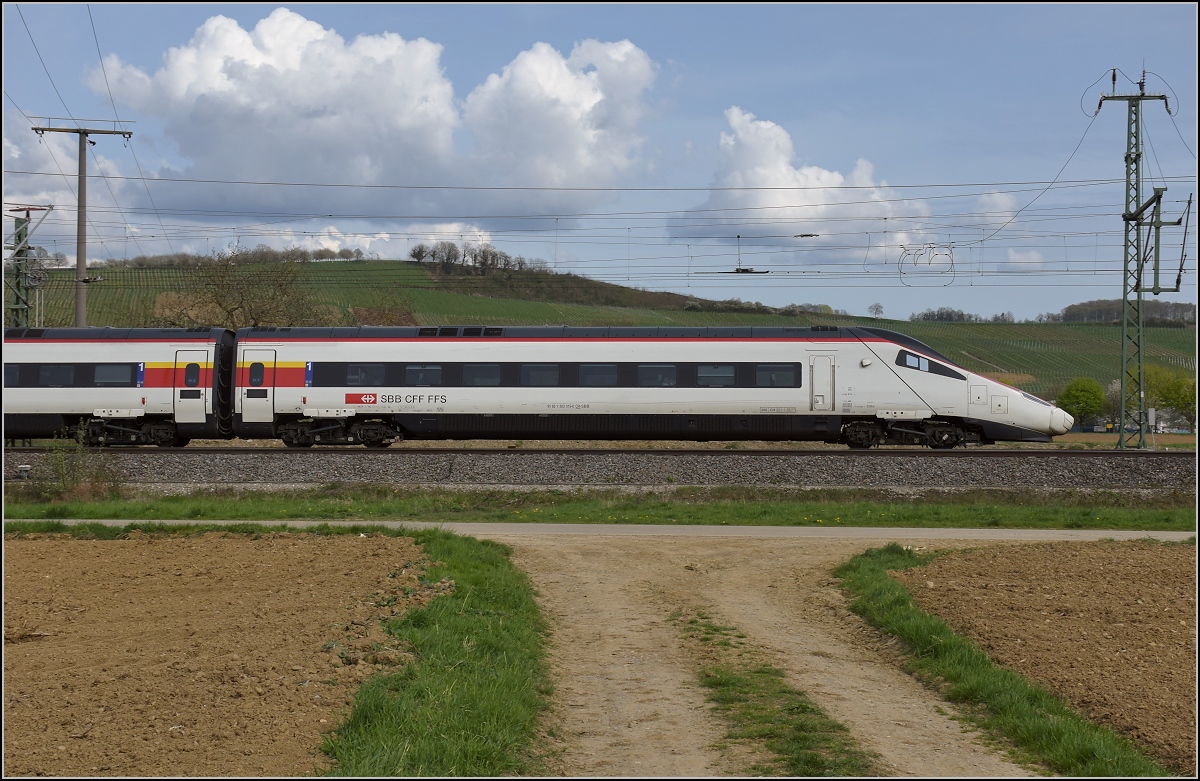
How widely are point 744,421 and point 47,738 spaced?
23.3 m

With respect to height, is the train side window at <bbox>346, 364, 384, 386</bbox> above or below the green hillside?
below

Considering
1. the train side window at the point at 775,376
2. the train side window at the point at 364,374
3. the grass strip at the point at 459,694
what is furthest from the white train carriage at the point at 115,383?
the grass strip at the point at 459,694

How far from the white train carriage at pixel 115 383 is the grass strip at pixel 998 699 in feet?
71.4

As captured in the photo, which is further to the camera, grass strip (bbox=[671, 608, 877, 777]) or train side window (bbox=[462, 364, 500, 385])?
train side window (bbox=[462, 364, 500, 385])

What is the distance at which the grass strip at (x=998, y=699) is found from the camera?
730 centimetres

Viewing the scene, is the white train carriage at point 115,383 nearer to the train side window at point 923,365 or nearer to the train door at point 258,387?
the train door at point 258,387

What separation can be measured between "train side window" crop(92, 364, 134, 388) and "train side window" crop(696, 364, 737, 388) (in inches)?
647

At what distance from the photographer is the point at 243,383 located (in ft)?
95.8

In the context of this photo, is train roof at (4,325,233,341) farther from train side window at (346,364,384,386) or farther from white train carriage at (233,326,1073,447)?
train side window at (346,364,384,386)

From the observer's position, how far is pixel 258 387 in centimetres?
2911

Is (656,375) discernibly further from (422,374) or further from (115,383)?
(115,383)

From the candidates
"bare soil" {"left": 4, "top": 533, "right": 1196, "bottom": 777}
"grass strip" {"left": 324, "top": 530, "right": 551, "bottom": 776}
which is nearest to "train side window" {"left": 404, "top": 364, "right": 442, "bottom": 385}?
"bare soil" {"left": 4, "top": 533, "right": 1196, "bottom": 777}

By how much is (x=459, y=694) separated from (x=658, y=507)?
48.3ft

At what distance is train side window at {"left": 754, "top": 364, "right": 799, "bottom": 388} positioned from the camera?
93.4 ft
